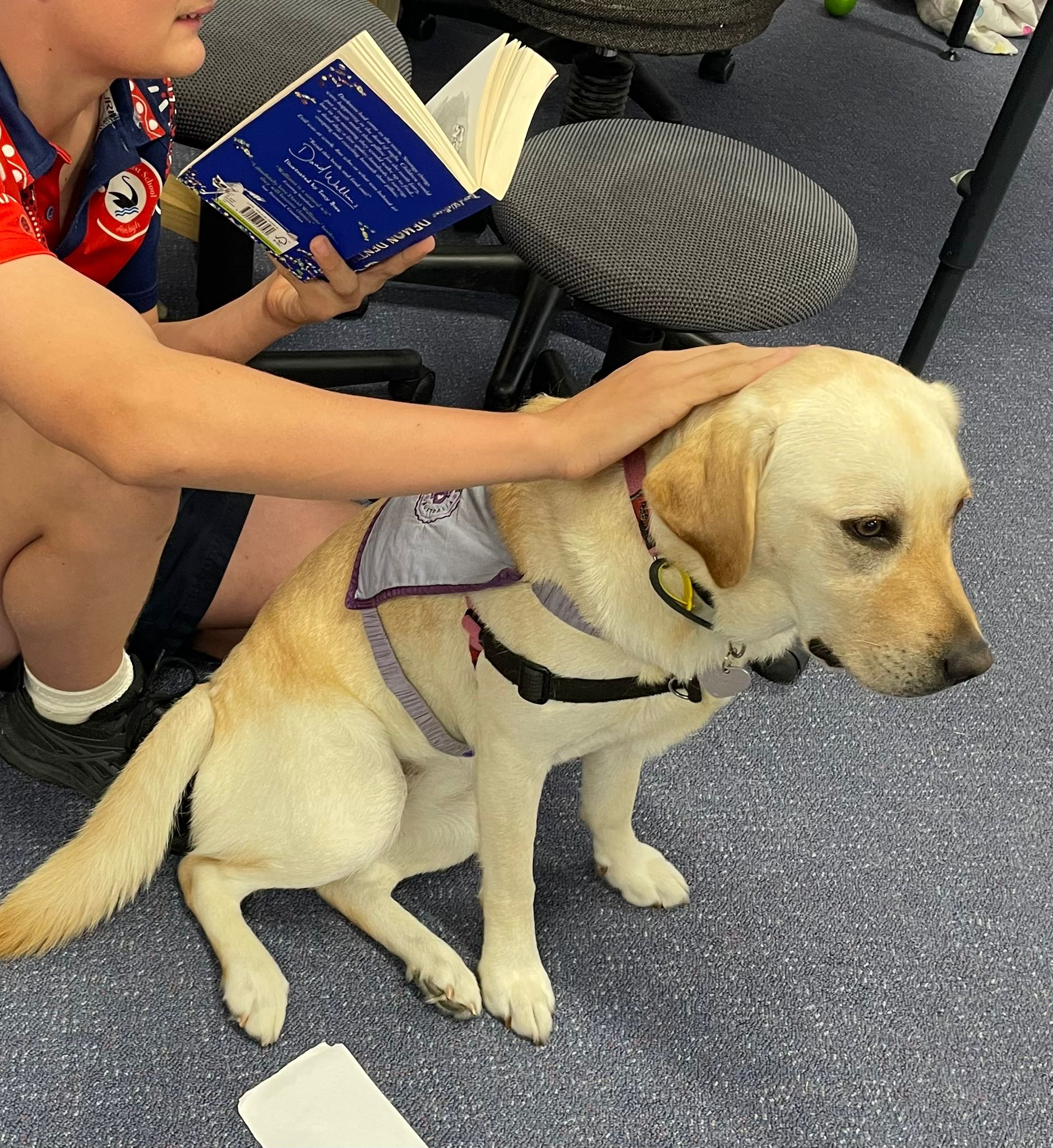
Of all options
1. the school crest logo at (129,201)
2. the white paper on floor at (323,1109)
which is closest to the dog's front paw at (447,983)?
the white paper on floor at (323,1109)

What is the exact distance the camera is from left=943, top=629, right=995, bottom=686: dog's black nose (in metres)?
0.96

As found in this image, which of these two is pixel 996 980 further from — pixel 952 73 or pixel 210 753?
pixel 952 73

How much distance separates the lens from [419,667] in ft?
3.97

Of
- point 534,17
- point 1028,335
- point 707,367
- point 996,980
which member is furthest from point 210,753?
point 1028,335

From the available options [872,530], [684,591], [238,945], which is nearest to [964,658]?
[872,530]

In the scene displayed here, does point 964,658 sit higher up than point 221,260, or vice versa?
point 964,658

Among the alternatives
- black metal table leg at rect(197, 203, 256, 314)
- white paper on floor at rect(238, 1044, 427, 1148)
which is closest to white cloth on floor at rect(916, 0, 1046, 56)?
black metal table leg at rect(197, 203, 256, 314)

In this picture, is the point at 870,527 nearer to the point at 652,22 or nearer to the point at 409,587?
the point at 409,587

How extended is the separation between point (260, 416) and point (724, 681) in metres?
0.53

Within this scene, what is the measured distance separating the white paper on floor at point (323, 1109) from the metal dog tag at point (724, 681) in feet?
1.92

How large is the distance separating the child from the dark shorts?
6cm

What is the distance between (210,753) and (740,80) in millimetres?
3106
